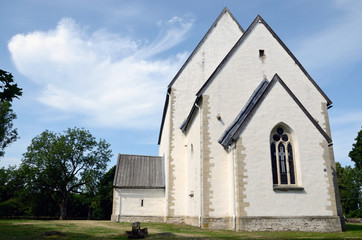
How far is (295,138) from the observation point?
1508 cm

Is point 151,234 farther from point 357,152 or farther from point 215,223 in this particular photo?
point 357,152

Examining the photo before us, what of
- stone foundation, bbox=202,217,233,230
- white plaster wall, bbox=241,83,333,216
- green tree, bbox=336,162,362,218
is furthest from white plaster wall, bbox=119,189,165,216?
green tree, bbox=336,162,362,218

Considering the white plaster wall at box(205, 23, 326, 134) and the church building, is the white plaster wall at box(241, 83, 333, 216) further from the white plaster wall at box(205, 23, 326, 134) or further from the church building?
the white plaster wall at box(205, 23, 326, 134)

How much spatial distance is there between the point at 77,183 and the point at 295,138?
3001 cm

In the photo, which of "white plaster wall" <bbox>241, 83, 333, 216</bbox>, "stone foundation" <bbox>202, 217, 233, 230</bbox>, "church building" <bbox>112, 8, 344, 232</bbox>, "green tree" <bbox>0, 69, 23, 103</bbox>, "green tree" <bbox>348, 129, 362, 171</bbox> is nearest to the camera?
"green tree" <bbox>0, 69, 23, 103</bbox>

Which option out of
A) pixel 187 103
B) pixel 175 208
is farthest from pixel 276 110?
pixel 175 208

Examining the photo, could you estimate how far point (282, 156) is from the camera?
1509 cm

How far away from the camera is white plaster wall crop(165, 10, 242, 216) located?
23.1 metres

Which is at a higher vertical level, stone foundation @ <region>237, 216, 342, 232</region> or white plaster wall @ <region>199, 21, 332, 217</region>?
white plaster wall @ <region>199, 21, 332, 217</region>

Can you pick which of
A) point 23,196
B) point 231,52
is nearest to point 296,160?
point 231,52

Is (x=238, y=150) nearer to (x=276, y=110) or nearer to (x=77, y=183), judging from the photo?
(x=276, y=110)

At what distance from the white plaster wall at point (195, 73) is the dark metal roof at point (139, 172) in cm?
297

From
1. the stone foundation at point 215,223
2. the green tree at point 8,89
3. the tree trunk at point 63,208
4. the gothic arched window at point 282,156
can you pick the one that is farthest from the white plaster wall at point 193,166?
the tree trunk at point 63,208

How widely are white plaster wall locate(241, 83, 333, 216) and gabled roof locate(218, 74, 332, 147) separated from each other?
0.21 m
